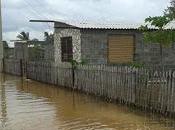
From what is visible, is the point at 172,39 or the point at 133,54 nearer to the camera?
the point at 172,39

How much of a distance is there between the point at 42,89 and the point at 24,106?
19.3 ft

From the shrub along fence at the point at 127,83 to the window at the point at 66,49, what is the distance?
12.4 ft

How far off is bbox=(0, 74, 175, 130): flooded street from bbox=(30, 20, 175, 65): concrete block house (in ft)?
18.1

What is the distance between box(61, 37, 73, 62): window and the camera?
2512 centimetres

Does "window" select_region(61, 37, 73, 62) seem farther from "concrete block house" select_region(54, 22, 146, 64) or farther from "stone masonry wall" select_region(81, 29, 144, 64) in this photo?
"stone masonry wall" select_region(81, 29, 144, 64)

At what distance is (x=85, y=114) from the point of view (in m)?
13.4

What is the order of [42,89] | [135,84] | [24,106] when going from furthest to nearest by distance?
1. [42,89]
2. [24,106]
3. [135,84]

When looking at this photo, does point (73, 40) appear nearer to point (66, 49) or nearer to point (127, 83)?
point (66, 49)

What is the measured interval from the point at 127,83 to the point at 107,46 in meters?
9.88

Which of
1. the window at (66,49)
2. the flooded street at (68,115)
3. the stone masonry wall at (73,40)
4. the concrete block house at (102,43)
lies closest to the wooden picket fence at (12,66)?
the stone masonry wall at (73,40)

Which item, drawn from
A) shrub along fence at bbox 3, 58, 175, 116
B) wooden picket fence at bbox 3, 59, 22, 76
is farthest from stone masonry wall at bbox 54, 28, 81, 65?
wooden picket fence at bbox 3, 59, 22, 76

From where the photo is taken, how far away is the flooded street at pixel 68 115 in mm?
11422

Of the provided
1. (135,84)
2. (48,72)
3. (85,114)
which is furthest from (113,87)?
(48,72)

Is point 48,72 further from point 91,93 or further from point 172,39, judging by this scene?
point 172,39
